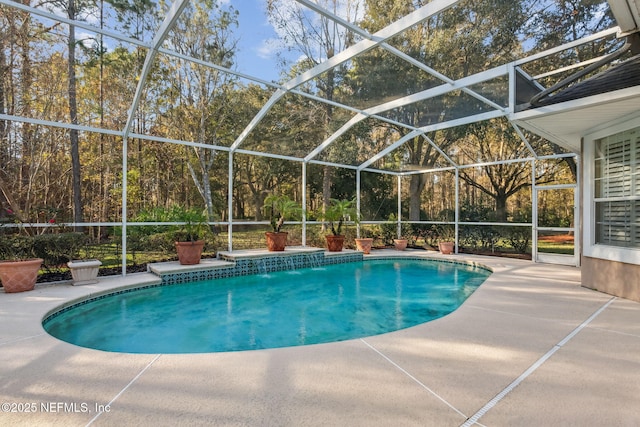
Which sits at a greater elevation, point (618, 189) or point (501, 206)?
point (501, 206)

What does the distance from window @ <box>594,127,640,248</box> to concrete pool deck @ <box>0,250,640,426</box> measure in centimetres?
166

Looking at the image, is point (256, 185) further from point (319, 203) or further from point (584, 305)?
point (584, 305)

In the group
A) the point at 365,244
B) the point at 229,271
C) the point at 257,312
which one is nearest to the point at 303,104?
the point at 229,271

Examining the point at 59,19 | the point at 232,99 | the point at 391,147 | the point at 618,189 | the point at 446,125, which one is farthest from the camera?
the point at 232,99

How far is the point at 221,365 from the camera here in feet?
8.09

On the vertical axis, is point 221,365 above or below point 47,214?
below

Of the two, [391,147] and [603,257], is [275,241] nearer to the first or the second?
[391,147]

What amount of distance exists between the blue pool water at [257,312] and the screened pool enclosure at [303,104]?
2.07 meters

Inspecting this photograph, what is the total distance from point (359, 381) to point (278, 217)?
700 centimetres

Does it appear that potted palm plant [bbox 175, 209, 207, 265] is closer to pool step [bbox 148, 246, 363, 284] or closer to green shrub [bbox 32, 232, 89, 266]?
pool step [bbox 148, 246, 363, 284]

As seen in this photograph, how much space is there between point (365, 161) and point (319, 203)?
7516mm

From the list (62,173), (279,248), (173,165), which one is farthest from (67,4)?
(279,248)

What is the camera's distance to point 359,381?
220cm

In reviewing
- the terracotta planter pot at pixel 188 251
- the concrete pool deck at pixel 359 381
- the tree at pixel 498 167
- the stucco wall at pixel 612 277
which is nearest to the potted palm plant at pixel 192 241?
the terracotta planter pot at pixel 188 251
